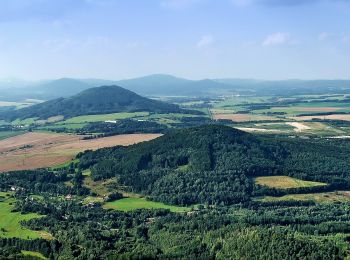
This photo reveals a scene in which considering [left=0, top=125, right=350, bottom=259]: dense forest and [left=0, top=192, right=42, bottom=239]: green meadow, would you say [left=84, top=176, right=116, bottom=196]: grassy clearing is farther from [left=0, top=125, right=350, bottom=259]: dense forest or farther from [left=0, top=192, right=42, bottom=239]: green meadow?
[left=0, top=192, right=42, bottom=239]: green meadow

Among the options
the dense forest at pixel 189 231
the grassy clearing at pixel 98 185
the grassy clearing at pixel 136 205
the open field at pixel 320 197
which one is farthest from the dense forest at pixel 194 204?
the open field at pixel 320 197

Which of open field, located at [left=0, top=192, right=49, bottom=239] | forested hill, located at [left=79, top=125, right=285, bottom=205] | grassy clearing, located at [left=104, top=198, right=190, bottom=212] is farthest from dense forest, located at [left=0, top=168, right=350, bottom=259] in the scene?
forested hill, located at [left=79, top=125, right=285, bottom=205]

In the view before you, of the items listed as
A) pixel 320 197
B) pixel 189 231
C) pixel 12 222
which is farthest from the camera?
pixel 320 197

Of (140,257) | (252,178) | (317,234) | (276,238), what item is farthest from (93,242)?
(252,178)

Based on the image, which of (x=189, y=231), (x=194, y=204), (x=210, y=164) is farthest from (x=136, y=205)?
(x=210, y=164)

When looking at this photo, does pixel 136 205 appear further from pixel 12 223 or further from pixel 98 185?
pixel 12 223

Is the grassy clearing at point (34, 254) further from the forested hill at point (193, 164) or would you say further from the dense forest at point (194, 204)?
the forested hill at point (193, 164)
